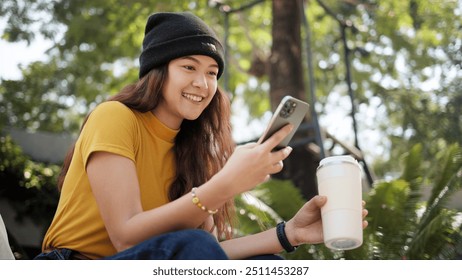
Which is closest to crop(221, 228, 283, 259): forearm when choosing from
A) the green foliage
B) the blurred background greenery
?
the blurred background greenery

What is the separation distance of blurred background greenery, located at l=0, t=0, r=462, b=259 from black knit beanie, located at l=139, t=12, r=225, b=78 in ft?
9.09

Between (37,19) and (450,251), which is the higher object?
(37,19)

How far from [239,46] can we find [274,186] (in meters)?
5.78

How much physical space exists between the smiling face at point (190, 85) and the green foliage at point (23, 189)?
4.42 m

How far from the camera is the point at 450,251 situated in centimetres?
510

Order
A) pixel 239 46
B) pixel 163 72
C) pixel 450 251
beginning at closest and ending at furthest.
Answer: pixel 163 72 < pixel 450 251 < pixel 239 46

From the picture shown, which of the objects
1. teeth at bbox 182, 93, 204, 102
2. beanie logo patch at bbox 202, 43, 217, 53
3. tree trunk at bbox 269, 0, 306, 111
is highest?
beanie logo patch at bbox 202, 43, 217, 53

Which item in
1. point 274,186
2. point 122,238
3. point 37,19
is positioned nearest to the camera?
point 122,238

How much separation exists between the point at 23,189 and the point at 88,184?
15.0 feet

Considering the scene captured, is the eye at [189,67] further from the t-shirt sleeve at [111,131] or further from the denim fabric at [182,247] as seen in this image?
the denim fabric at [182,247]

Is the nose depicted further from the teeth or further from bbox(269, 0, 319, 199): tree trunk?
bbox(269, 0, 319, 199): tree trunk

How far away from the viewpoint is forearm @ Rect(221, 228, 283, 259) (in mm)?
2201
